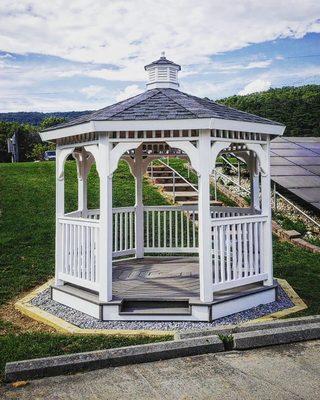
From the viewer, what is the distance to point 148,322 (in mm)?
5434

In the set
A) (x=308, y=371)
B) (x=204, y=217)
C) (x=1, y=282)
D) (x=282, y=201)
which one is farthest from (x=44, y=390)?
A: (x=282, y=201)

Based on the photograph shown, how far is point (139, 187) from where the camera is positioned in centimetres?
852

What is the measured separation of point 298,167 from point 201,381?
11.3 m

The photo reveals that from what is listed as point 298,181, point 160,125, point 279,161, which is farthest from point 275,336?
point 279,161

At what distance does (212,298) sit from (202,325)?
1.34 feet

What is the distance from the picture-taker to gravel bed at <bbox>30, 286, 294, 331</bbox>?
529 centimetres

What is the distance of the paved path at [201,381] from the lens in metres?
3.10

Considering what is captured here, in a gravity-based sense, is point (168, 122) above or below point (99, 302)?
above

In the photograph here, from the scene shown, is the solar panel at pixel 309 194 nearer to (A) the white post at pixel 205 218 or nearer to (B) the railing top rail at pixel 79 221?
(A) the white post at pixel 205 218

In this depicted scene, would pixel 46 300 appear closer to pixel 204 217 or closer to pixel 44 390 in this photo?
pixel 204 217

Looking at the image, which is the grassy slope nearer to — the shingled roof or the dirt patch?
the dirt patch

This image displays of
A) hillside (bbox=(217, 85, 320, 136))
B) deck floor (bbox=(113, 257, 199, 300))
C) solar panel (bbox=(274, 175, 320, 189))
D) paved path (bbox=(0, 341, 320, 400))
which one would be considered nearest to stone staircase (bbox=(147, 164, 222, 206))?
solar panel (bbox=(274, 175, 320, 189))

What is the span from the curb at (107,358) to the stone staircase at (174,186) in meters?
8.33

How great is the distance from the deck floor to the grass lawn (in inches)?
45.6
